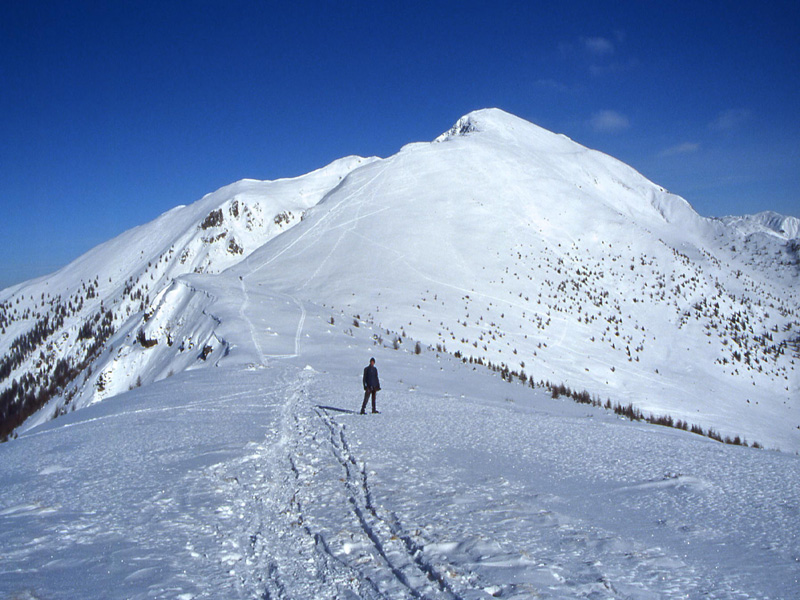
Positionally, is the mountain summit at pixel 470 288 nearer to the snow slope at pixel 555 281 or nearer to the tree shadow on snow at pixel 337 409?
the snow slope at pixel 555 281

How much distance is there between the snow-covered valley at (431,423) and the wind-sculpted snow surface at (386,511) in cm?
4

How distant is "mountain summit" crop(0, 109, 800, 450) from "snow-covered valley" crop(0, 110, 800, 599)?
0.96 feet

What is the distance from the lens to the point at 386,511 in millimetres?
5988

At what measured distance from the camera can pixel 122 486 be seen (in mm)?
6996

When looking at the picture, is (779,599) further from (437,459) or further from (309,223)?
(309,223)

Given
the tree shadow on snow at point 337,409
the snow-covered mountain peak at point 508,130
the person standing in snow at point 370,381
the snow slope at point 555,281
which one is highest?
the snow-covered mountain peak at point 508,130

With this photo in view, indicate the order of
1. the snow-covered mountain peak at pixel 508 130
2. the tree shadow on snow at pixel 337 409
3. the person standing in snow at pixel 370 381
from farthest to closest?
the snow-covered mountain peak at pixel 508 130 → the tree shadow on snow at pixel 337 409 → the person standing in snow at pixel 370 381

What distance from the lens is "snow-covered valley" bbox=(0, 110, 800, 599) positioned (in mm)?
4723

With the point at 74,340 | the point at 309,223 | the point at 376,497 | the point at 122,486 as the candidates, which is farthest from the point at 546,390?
the point at 74,340

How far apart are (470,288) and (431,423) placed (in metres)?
28.3

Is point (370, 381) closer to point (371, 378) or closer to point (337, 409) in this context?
point (371, 378)

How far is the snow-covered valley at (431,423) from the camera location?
4.72 metres

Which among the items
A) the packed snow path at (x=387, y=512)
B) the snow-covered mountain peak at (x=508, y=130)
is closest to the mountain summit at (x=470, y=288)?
the snow-covered mountain peak at (x=508, y=130)

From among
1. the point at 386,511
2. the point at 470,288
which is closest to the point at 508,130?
the point at 470,288
